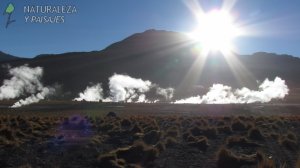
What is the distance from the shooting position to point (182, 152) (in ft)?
70.3

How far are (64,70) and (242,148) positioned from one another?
16507cm

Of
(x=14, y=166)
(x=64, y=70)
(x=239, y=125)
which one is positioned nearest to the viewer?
(x=14, y=166)

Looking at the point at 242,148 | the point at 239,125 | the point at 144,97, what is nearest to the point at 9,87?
the point at 144,97

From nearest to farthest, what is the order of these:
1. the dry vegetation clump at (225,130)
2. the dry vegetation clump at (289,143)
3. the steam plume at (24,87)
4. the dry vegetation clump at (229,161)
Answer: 1. the dry vegetation clump at (229,161)
2. the dry vegetation clump at (289,143)
3. the dry vegetation clump at (225,130)
4. the steam plume at (24,87)

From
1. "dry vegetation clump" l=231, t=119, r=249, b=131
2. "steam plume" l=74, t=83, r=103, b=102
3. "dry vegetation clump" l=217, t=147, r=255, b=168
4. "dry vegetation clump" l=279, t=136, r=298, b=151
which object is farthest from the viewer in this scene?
"steam plume" l=74, t=83, r=103, b=102

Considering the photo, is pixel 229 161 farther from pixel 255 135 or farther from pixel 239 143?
Answer: pixel 255 135

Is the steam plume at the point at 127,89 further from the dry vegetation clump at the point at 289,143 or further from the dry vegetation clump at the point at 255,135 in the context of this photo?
the dry vegetation clump at the point at 289,143

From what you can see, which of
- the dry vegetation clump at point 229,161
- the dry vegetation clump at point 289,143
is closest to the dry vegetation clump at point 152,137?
the dry vegetation clump at point 289,143

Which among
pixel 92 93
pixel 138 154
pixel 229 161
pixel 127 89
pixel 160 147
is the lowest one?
pixel 229 161

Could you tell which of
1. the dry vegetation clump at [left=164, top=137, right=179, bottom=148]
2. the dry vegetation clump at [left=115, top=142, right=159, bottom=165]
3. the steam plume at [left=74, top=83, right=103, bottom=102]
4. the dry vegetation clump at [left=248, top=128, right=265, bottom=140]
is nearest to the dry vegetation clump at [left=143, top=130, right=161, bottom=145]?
the dry vegetation clump at [left=164, top=137, right=179, bottom=148]

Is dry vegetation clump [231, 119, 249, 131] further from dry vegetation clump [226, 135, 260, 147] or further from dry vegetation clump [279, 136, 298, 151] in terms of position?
dry vegetation clump [226, 135, 260, 147]

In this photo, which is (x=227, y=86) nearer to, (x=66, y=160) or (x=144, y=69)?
(x=144, y=69)

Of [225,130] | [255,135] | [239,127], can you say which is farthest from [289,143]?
[239,127]

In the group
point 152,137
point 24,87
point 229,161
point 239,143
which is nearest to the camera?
point 229,161
